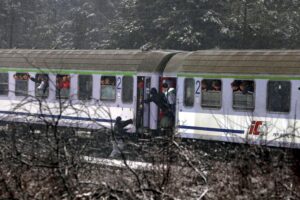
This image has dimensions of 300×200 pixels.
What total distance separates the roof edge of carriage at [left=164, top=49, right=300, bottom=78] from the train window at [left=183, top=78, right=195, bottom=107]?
20 cm

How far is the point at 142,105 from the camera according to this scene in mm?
18547

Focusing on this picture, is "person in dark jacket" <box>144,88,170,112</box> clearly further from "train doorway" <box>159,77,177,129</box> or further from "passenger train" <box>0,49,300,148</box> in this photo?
"passenger train" <box>0,49,300,148</box>

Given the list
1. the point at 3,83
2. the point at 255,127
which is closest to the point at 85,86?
the point at 3,83

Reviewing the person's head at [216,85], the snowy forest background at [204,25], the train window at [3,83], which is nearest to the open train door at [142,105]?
the person's head at [216,85]

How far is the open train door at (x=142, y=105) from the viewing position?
60.6 feet

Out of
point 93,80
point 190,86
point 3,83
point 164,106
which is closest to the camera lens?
point 190,86

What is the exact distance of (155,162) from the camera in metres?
7.78

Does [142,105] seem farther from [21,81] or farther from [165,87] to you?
[21,81]

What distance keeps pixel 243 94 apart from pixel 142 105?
11.8 feet

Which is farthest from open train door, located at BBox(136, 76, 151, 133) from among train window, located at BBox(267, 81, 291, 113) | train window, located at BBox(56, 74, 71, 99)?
train window, located at BBox(267, 81, 291, 113)

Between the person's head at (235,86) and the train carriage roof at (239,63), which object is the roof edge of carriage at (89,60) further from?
the person's head at (235,86)

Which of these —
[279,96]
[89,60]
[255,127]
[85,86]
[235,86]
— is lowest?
[255,127]

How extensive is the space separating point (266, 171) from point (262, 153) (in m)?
0.38

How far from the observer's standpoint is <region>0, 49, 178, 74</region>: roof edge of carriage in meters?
18.8
